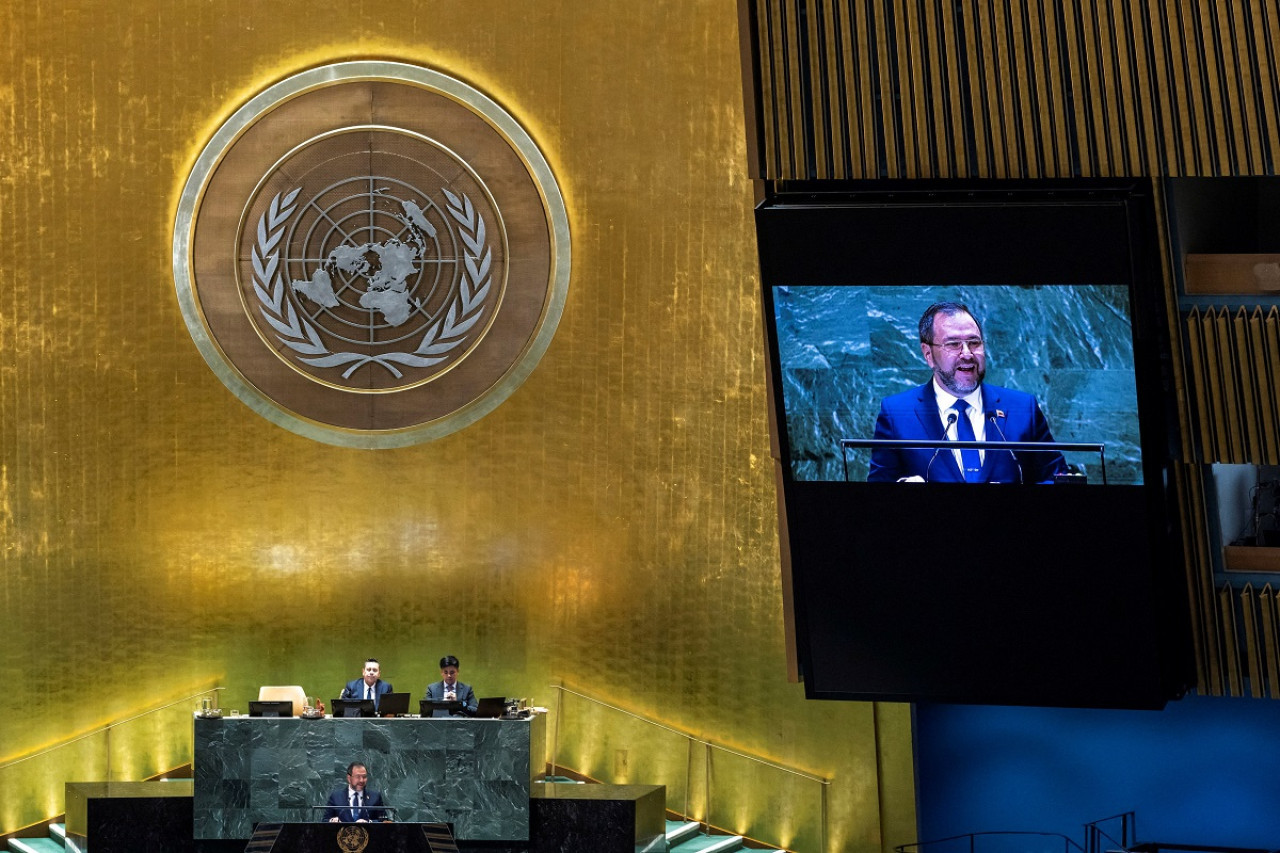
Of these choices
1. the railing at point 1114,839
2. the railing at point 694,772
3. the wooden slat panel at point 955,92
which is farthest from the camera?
the railing at point 694,772

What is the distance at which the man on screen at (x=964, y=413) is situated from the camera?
398 inches

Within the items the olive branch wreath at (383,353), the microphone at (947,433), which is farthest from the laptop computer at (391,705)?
the microphone at (947,433)

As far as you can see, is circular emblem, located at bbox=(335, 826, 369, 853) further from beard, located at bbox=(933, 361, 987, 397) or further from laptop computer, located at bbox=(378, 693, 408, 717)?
beard, located at bbox=(933, 361, 987, 397)

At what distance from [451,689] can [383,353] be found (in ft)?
8.61

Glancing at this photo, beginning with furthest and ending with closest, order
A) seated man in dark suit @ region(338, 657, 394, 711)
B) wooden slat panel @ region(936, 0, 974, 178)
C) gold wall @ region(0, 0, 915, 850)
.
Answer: gold wall @ region(0, 0, 915, 850) < seated man in dark suit @ region(338, 657, 394, 711) < wooden slat panel @ region(936, 0, 974, 178)

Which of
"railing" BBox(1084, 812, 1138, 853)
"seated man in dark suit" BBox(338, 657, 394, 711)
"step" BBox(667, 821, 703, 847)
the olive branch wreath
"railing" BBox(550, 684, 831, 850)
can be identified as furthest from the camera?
the olive branch wreath

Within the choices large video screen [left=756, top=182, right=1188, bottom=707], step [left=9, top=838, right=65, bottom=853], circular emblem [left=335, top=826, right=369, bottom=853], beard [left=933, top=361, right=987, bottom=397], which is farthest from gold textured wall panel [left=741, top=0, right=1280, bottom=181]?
step [left=9, top=838, right=65, bottom=853]

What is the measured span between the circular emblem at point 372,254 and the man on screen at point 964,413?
9.78 ft

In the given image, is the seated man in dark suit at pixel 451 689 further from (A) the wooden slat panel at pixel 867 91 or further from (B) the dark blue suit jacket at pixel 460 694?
(A) the wooden slat panel at pixel 867 91

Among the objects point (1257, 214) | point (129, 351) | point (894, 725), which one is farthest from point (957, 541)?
point (129, 351)

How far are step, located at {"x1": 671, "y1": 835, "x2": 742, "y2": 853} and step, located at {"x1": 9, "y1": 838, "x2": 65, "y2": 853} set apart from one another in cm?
431

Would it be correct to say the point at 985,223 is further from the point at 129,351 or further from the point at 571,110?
the point at 129,351

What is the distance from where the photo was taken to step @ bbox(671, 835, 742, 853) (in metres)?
11.1

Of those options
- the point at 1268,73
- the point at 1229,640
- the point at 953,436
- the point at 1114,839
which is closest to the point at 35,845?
the point at 953,436
